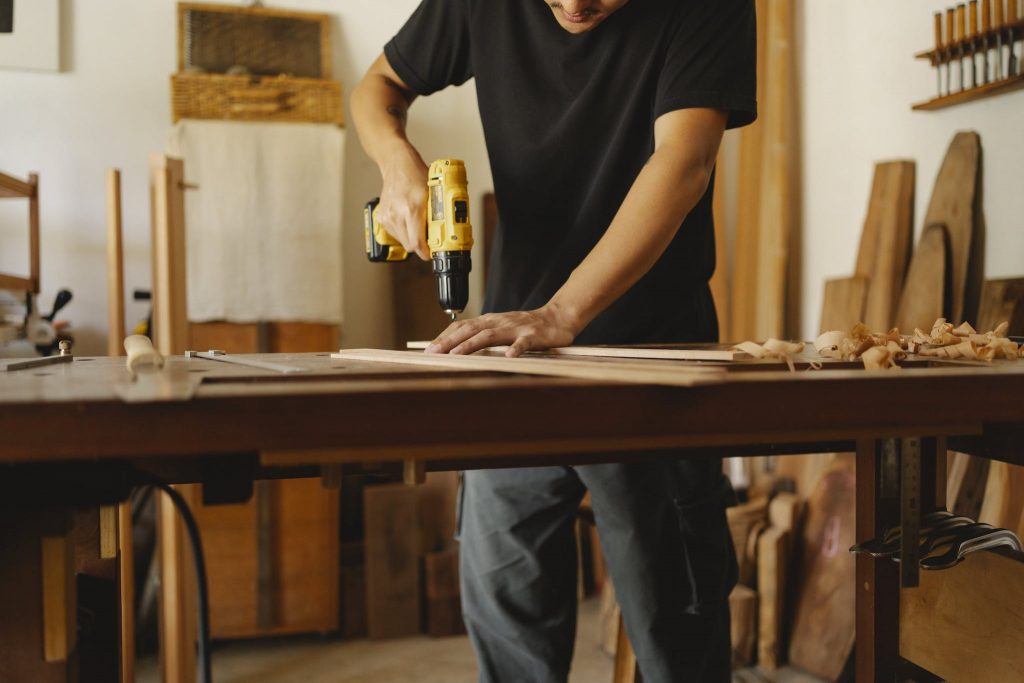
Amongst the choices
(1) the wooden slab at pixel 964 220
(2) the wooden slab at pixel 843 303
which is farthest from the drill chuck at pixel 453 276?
(2) the wooden slab at pixel 843 303

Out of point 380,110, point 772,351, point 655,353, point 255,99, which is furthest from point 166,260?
point 772,351

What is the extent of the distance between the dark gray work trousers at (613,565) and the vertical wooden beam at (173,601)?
45.8 inches

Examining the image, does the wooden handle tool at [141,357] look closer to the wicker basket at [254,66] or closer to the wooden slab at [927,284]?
the wooden slab at [927,284]

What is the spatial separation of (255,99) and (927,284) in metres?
2.05

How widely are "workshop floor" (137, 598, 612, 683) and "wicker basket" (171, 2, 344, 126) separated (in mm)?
1700

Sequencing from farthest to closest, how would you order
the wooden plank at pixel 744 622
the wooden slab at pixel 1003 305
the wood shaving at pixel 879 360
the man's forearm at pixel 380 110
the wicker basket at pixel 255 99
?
the wicker basket at pixel 255 99, the wooden plank at pixel 744 622, the wooden slab at pixel 1003 305, the man's forearm at pixel 380 110, the wood shaving at pixel 879 360

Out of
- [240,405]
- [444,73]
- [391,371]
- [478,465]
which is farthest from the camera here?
A: [444,73]

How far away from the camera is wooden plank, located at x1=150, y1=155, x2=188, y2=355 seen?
2289mm

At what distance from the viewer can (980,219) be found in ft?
7.16

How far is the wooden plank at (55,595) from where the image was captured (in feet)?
2.42

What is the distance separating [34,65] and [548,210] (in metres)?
2.24

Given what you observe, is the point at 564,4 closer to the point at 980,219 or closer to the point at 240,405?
the point at 240,405

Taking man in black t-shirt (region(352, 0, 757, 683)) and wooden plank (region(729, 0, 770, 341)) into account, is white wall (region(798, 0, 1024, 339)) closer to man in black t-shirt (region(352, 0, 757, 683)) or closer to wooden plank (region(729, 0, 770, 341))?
wooden plank (region(729, 0, 770, 341))

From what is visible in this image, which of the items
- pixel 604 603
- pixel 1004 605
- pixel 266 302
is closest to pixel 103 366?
pixel 1004 605
